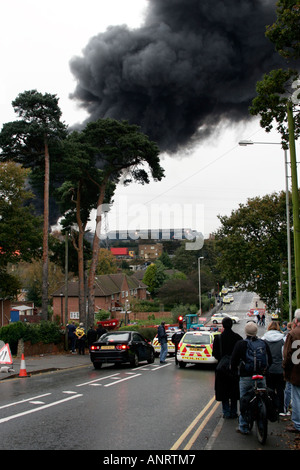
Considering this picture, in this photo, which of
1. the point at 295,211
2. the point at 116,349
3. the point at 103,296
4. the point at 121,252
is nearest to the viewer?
the point at 295,211

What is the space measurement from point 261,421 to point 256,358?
0.83 m

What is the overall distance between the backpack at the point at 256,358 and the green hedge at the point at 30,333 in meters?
15.6

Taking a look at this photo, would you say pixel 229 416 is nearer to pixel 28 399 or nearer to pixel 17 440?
pixel 17 440

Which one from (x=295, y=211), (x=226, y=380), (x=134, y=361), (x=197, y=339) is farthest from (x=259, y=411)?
(x=134, y=361)

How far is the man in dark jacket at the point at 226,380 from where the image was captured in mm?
7793

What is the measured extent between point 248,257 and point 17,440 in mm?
27883

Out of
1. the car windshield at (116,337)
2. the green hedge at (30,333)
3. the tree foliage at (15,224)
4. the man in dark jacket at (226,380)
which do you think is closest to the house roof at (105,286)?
the tree foliage at (15,224)

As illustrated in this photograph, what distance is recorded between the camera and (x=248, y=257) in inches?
1296

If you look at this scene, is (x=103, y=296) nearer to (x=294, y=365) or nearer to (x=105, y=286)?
(x=105, y=286)

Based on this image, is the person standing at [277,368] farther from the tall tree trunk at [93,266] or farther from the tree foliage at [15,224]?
the tree foliage at [15,224]

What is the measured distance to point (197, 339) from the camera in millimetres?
16719

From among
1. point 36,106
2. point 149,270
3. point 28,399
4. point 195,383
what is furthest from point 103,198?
point 149,270

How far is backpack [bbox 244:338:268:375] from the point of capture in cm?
664
